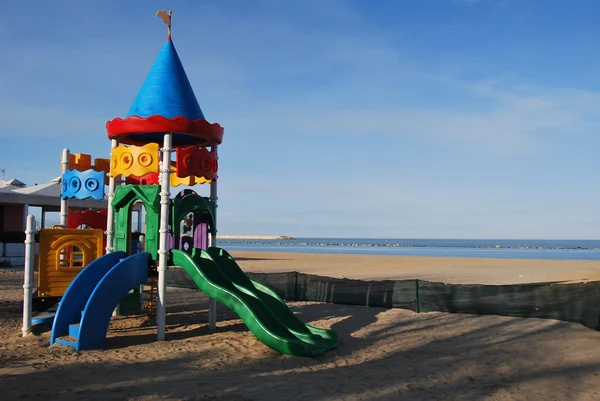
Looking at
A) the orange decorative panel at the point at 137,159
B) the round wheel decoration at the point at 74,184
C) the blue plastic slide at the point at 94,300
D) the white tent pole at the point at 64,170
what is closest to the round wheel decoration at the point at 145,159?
the orange decorative panel at the point at 137,159

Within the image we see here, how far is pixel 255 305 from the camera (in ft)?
35.2

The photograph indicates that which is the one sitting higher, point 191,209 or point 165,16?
point 165,16

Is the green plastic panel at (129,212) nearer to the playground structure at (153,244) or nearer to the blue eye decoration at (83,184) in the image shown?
the playground structure at (153,244)

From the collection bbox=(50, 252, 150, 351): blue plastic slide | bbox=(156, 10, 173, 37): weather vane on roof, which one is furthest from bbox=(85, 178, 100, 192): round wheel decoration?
bbox=(156, 10, 173, 37): weather vane on roof

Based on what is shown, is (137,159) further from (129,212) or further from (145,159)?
(129,212)

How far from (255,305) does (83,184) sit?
5257mm

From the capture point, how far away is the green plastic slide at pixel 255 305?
993cm

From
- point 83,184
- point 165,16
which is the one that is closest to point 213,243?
point 83,184

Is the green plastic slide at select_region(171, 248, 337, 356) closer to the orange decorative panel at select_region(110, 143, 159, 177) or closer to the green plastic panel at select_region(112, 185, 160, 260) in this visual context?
the green plastic panel at select_region(112, 185, 160, 260)

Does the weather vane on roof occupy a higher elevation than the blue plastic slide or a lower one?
higher

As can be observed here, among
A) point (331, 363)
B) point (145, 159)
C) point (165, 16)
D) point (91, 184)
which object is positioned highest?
point (165, 16)

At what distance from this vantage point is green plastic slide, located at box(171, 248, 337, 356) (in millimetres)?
9930

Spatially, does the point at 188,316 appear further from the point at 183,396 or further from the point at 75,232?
the point at 183,396

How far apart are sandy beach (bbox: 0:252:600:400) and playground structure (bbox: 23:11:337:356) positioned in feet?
1.83
